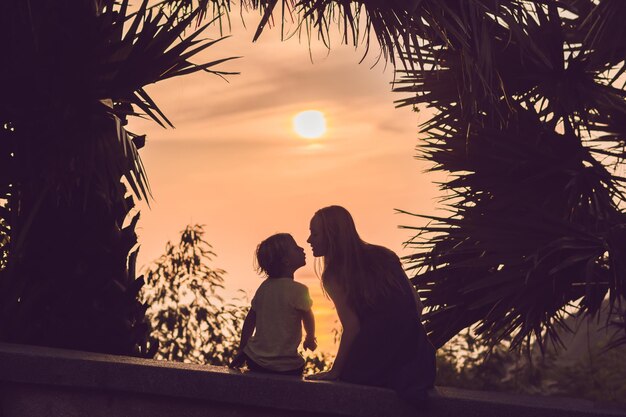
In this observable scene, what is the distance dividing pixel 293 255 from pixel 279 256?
3.3 inches

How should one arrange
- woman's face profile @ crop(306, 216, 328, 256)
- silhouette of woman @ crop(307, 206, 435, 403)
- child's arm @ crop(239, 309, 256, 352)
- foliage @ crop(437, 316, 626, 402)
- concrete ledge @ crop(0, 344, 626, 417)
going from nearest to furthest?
1. concrete ledge @ crop(0, 344, 626, 417)
2. silhouette of woman @ crop(307, 206, 435, 403)
3. woman's face profile @ crop(306, 216, 328, 256)
4. child's arm @ crop(239, 309, 256, 352)
5. foliage @ crop(437, 316, 626, 402)

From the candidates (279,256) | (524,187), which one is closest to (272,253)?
(279,256)

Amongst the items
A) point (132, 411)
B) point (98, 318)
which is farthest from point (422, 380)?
point (98, 318)

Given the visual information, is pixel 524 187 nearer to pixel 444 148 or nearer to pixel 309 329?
pixel 444 148

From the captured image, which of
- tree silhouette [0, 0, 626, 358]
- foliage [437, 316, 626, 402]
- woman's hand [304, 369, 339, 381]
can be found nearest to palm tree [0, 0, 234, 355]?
tree silhouette [0, 0, 626, 358]

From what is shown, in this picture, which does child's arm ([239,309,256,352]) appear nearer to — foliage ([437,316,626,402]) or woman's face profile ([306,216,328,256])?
woman's face profile ([306,216,328,256])

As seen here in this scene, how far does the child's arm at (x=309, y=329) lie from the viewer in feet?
20.2

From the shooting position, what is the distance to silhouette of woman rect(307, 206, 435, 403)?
5.68m

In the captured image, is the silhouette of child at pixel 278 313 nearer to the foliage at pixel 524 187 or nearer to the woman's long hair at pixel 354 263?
the woman's long hair at pixel 354 263

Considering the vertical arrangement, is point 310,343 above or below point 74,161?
below

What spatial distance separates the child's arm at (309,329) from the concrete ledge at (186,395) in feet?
2.44

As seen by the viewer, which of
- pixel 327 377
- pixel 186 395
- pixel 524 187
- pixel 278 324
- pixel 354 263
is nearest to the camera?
pixel 186 395

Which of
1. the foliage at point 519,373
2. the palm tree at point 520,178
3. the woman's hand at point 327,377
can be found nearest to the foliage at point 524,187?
the palm tree at point 520,178

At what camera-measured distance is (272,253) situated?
6.13 m
